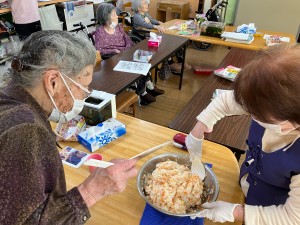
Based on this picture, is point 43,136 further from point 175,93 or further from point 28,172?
point 175,93

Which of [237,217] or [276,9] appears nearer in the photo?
[237,217]

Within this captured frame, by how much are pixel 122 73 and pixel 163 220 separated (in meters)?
1.52

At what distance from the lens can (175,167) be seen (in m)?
1.11

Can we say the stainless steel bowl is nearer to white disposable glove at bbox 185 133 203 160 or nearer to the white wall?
white disposable glove at bbox 185 133 203 160

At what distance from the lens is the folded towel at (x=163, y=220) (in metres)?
0.93

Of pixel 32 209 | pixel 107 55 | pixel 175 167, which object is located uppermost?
pixel 32 209

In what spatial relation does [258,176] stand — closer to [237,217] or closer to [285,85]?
[237,217]

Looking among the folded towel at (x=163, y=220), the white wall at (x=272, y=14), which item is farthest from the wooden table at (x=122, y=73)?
the white wall at (x=272, y=14)

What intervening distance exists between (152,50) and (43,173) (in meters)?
2.23

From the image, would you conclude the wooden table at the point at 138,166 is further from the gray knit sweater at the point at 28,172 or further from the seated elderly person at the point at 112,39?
the seated elderly person at the point at 112,39

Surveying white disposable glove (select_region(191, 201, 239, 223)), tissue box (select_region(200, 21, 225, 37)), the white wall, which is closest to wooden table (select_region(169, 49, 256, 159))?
white disposable glove (select_region(191, 201, 239, 223))

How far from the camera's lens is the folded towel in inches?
36.6

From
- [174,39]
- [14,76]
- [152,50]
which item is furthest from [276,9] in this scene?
[14,76]

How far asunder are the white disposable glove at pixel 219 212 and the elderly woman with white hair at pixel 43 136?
303mm
